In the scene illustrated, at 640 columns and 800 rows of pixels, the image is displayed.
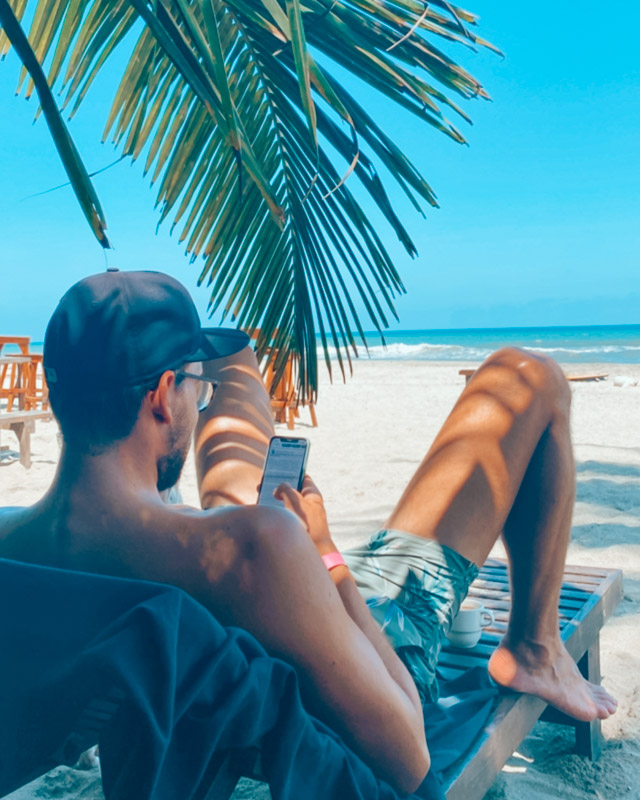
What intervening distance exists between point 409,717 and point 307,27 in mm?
1267

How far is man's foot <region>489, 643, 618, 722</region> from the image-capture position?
1.83 metres

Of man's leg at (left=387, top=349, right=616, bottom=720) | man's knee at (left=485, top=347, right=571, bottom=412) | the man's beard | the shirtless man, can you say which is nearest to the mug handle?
man's leg at (left=387, top=349, right=616, bottom=720)

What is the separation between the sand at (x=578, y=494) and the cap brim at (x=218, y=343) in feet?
4.19

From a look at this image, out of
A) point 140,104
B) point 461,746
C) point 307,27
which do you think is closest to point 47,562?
point 461,746

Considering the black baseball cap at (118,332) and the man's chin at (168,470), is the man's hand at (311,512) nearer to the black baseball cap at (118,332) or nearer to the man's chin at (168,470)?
the man's chin at (168,470)

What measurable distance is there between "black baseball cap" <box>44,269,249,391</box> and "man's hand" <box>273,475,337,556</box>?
0.31 meters

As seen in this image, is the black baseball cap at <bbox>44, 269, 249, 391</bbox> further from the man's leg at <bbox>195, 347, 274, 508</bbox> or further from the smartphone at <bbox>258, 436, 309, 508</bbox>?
the man's leg at <bbox>195, 347, 274, 508</bbox>

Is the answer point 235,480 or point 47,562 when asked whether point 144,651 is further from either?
point 235,480

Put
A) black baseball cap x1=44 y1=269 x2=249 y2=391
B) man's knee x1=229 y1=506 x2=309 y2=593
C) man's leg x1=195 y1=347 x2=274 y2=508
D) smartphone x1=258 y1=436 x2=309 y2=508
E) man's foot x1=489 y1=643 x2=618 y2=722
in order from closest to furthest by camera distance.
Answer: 1. man's knee x1=229 y1=506 x2=309 y2=593
2. black baseball cap x1=44 y1=269 x2=249 y2=391
3. smartphone x1=258 y1=436 x2=309 y2=508
4. man's foot x1=489 y1=643 x2=618 y2=722
5. man's leg x1=195 y1=347 x2=274 y2=508

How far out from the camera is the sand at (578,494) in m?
2.09

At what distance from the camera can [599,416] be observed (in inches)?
387

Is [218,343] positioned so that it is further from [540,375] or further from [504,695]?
[504,695]

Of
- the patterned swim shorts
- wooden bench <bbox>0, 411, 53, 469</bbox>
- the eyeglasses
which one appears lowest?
wooden bench <bbox>0, 411, 53, 469</bbox>

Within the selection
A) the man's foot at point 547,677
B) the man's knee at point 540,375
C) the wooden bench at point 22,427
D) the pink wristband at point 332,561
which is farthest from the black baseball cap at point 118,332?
the wooden bench at point 22,427
